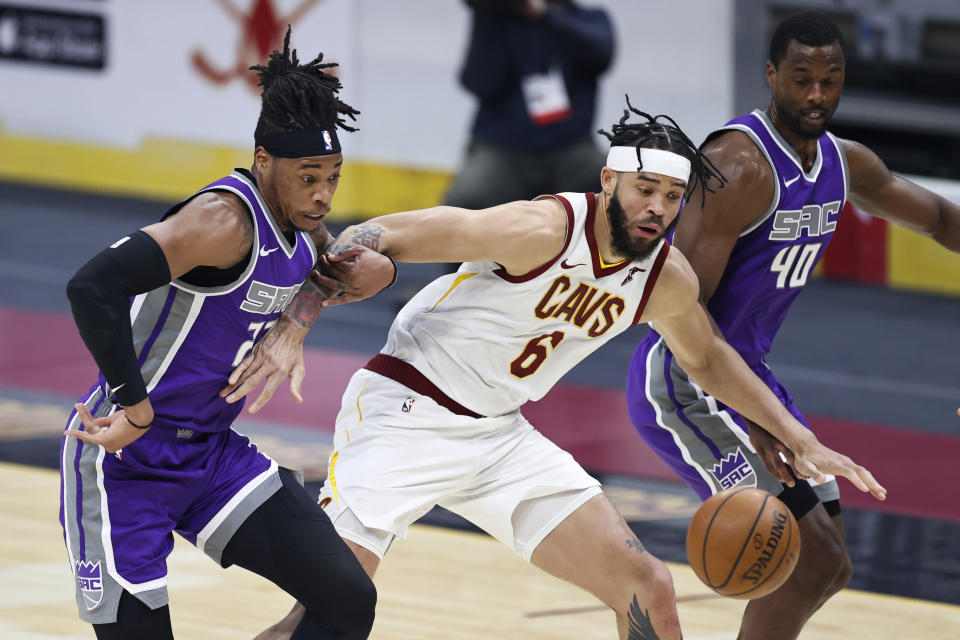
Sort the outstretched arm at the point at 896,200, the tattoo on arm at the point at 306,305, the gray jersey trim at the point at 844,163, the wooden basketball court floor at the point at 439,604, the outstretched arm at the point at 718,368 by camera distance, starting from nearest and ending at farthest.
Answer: the tattoo on arm at the point at 306,305
the outstretched arm at the point at 718,368
the gray jersey trim at the point at 844,163
the outstretched arm at the point at 896,200
the wooden basketball court floor at the point at 439,604

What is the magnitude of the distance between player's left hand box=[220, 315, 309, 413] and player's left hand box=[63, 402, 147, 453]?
0.30 metres

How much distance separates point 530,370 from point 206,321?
106 cm

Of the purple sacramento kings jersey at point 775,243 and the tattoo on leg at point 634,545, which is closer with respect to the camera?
the tattoo on leg at point 634,545

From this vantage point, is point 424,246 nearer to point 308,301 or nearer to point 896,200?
point 308,301

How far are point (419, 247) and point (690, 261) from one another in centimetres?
95

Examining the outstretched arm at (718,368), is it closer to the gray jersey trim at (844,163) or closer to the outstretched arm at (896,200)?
the gray jersey trim at (844,163)

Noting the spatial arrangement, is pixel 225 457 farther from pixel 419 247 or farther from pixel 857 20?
pixel 857 20

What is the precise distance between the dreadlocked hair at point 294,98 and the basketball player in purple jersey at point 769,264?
50.0 inches

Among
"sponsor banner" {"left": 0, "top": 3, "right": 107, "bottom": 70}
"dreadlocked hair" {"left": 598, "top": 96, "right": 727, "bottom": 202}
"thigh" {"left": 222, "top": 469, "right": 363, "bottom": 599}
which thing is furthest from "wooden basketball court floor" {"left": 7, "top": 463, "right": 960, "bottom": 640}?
"sponsor banner" {"left": 0, "top": 3, "right": 107, "bottom": 70}

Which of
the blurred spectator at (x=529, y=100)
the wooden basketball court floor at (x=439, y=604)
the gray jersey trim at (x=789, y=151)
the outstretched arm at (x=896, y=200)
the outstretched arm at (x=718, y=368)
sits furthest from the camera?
the blurred spectator at (x=529, y=100)

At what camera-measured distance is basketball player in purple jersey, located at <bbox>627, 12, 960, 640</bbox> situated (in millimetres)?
5211

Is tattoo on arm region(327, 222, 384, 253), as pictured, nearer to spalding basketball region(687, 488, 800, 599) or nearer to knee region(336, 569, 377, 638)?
knee region(336, 569, 377, 638)

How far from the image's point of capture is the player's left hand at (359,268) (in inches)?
182

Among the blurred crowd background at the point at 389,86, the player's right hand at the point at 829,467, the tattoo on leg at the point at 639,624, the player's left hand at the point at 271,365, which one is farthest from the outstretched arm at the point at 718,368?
the blurred crowd background at the point at 389,86
